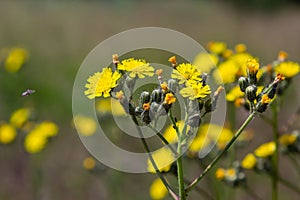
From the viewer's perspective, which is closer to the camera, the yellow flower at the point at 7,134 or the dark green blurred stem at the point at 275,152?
the dark green blurred stem at the point at 275,152

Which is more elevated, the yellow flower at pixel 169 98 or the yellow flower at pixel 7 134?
the yellow flower at pixel 169 98

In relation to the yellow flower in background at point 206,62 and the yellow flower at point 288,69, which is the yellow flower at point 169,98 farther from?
the yellow flower at point 288,69

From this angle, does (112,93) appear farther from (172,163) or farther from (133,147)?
(133,147)

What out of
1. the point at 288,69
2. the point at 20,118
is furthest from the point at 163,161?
the point at 20,118

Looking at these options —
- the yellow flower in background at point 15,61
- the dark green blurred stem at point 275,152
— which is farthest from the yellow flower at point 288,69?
the yellow flower in background at point 15,61

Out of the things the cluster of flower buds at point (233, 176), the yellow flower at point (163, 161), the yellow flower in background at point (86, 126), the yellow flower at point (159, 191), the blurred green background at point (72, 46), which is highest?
the yellow flower at point (163, 161)

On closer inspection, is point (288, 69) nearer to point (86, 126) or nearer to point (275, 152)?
point (275, 152)

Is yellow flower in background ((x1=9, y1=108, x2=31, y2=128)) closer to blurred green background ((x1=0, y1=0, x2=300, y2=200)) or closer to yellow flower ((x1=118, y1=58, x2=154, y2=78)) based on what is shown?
blurred green background ((x1=0, y1=0, x2=300, y2=200))
